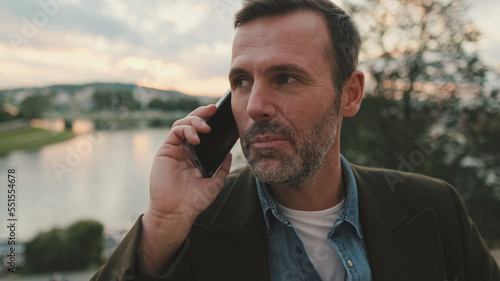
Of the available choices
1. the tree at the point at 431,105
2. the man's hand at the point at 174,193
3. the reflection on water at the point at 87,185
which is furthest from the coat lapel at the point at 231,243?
the reflection on water at the point at 87,185

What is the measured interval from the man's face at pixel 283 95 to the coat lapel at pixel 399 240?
1.45 ft

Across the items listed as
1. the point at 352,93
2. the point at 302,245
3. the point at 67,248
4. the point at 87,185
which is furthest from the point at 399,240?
the point at 87,185

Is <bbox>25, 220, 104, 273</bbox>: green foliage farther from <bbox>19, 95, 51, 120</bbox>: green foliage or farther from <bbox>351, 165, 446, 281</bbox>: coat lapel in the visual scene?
<bbox>351, 165, 446, 281</bbox>: coat lapel

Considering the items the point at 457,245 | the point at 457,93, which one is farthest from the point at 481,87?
the point at 457,245

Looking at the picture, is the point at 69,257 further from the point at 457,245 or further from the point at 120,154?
the point at 457,245

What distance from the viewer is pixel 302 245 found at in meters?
1.85

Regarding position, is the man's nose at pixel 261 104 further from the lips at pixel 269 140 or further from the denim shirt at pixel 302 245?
the denim shirt at pixel 302 245

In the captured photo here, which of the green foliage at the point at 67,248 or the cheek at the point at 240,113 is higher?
the cheek at the point at 240,113

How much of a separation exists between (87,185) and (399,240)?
2940 centimetres

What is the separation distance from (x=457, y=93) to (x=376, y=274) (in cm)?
1553

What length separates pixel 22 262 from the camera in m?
19.8

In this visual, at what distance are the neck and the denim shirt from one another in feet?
0.23

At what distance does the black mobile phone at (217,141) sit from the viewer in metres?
1.88

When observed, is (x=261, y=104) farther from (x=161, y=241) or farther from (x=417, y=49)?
(x=417, y=49)
